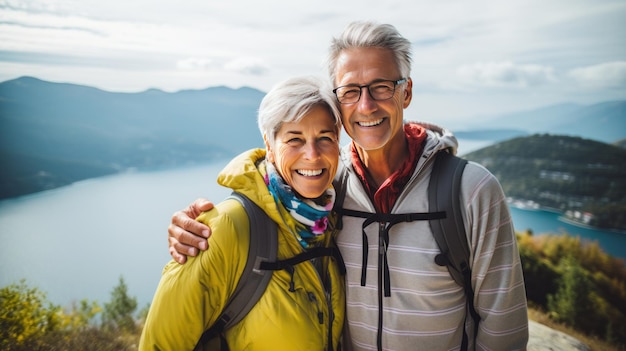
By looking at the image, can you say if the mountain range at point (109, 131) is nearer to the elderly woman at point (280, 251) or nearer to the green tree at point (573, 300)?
the green tree at point (573, 300)

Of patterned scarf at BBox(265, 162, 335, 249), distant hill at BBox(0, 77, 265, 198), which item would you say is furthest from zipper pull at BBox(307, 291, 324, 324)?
distant hill at BBox(0, 77, 265, 198)

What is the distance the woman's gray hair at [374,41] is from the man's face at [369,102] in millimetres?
39

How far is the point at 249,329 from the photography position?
7.19 ft

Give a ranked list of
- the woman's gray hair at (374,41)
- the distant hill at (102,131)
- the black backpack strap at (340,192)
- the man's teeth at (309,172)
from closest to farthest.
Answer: the man's teeth at (309,172), the woman's gray hair at (374,41), the black backpack strap at (340,192), the distant hill at (102,131)

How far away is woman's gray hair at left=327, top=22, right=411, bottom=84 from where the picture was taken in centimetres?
256

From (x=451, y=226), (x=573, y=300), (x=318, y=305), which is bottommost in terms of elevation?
(x=573, y=300)

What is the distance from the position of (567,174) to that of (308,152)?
400 feet

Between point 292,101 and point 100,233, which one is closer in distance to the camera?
point 292,101

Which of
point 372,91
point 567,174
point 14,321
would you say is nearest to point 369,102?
point 372,91

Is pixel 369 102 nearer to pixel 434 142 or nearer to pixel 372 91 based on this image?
pixel 372 91

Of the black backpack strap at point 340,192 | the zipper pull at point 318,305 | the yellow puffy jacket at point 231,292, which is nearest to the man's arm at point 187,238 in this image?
the yellow puffy jacket at point 231,292

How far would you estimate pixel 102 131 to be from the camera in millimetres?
122688

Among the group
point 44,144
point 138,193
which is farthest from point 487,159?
point 44,144

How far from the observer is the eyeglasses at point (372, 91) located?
103 inches
